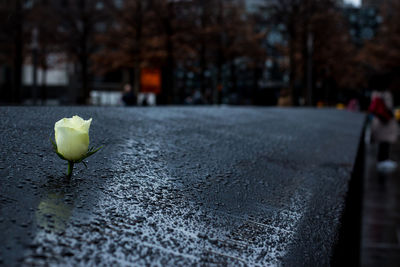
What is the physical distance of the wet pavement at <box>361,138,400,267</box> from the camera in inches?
241

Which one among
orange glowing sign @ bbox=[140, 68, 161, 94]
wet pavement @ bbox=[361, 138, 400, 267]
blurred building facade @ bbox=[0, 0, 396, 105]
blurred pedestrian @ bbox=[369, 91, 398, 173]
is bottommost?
wet pavement @ bbox=[361, 138, 400, 267]

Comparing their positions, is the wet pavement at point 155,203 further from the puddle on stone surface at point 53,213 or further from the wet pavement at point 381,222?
the wet pavement at point 381,222

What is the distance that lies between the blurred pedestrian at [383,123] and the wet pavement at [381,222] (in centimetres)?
74

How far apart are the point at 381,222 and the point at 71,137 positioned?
7.42 meters

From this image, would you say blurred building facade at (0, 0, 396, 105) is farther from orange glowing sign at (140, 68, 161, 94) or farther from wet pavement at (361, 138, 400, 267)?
wet pavement at (361, 138, 400, 267)

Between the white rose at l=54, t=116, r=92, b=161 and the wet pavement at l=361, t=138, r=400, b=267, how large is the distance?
Answer: 5.27 metres

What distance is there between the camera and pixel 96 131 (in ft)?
6.76

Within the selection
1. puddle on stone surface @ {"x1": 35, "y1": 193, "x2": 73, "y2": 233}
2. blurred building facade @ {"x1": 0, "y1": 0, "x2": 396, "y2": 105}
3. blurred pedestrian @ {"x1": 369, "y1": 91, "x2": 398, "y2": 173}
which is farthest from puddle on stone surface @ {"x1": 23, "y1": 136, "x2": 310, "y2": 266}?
blurred building facade @ {"x1": 0, "y1": 0, "x2": 396, "y2": 105}

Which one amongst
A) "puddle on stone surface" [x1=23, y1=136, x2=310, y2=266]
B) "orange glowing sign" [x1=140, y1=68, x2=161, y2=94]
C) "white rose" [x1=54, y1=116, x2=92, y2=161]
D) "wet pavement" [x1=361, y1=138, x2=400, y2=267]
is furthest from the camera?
"orange glowing sign" [x1=140, y1=68, x2=161, y2=94]

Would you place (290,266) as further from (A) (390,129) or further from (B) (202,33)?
(B) (202,33)

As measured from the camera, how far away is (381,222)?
7.91 meters

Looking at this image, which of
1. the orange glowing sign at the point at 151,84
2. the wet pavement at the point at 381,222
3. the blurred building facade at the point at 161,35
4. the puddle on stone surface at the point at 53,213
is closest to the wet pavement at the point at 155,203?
the puddle on stone surface at the point at 53,213

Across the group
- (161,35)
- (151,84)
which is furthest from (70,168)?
(151,84)

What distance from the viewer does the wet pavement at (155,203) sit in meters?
0.92
